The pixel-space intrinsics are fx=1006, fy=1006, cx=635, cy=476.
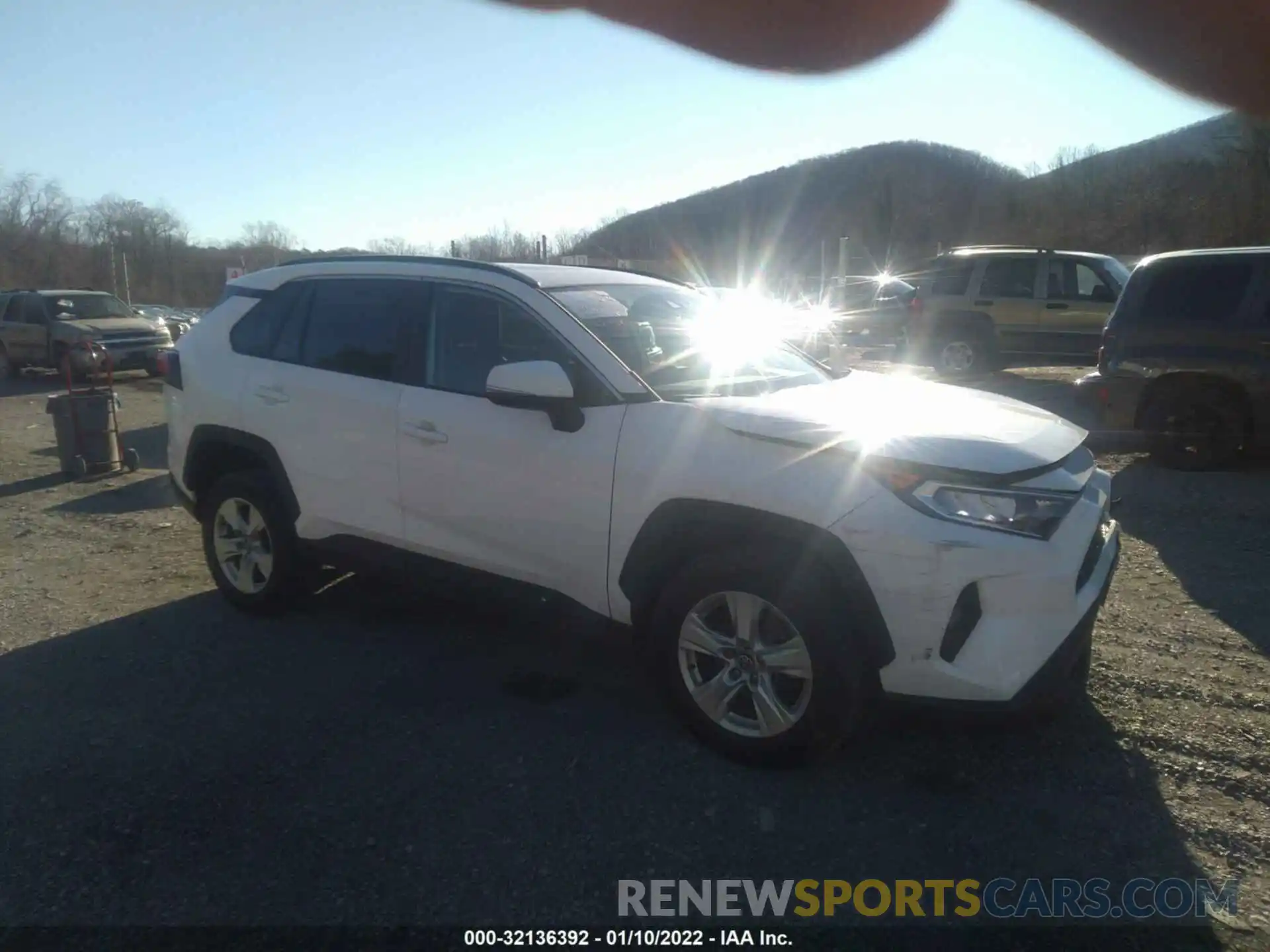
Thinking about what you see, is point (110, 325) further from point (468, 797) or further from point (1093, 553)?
point (1093, 553)

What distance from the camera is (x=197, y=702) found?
4.19 m

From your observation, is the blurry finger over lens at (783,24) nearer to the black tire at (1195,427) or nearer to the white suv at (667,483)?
the white suv at (667,483)

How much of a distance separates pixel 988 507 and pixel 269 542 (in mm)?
3483

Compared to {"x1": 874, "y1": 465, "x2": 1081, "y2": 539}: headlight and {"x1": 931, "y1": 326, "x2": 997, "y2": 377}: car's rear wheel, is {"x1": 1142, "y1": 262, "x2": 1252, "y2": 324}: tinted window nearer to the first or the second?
{"x1": 874, "y1": 465, "x2": 1081, "y2": 539}: headlight

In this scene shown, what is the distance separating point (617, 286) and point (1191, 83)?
7.63 feet

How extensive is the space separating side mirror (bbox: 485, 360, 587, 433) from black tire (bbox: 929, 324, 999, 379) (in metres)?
12.6

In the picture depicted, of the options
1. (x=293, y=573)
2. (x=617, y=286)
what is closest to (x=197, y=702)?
(x=293, y=573)

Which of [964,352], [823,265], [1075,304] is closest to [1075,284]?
[1075,304]

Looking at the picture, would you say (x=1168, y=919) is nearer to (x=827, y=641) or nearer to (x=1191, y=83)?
(x=827, y=641)

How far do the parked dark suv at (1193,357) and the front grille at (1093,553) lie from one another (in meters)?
4.93

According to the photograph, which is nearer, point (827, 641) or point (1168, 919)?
point (1168, 919)

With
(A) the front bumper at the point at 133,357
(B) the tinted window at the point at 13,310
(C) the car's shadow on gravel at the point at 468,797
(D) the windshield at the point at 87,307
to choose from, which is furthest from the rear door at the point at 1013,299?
(B) the tinted window at the point at 13,310

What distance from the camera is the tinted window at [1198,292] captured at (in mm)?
7781

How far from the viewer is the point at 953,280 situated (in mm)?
15492
